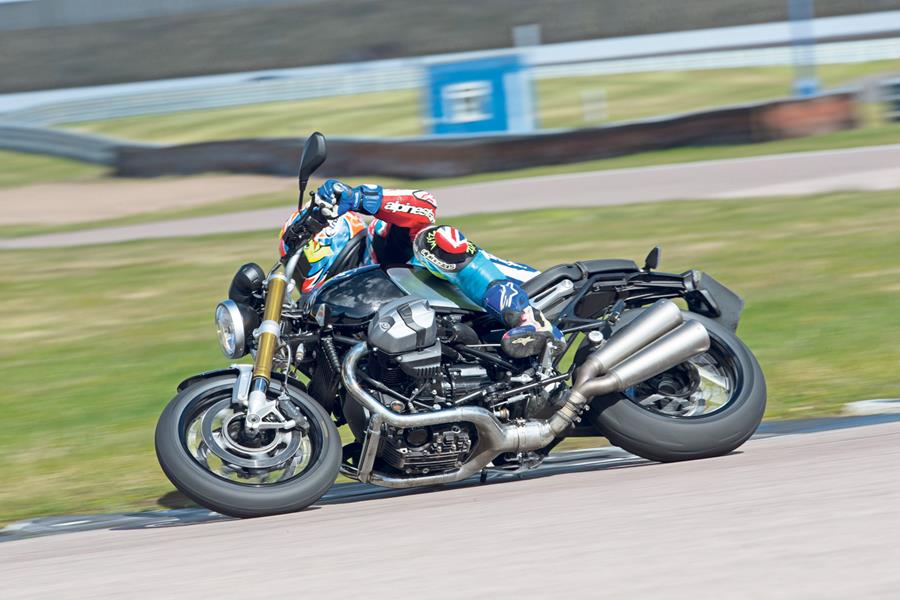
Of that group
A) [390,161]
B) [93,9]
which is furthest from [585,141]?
[93,9]

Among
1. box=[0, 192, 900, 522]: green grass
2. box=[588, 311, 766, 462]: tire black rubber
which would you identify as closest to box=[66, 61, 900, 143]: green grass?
box=[0, 192, 900, 522]: green grass

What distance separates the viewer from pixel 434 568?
3.79 meters

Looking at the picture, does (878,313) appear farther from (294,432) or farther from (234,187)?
(234,187)

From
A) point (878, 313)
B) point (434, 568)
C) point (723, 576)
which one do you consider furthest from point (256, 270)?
point (878, 313)

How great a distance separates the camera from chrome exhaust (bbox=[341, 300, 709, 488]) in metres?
5.29

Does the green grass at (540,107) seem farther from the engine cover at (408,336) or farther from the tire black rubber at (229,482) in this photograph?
the tire black rubber at (229,482)

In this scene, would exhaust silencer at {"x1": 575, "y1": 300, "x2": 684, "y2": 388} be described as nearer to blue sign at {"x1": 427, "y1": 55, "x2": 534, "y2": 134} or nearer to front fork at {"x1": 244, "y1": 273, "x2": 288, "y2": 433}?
front fork at {"x1": 244, "y1": 273, "x2": 288, "y2": 433}

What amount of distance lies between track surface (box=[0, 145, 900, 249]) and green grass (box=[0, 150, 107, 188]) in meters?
11.5

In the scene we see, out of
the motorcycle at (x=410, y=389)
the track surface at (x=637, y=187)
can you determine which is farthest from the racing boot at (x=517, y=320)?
the track surface at (x=637, y=187)

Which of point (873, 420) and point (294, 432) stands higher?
point (294, 432)

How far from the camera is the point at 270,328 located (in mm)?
5234

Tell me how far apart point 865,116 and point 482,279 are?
22527mm

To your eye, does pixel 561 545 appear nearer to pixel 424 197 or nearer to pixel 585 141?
pixel 424 197

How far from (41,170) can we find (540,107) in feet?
50.4
